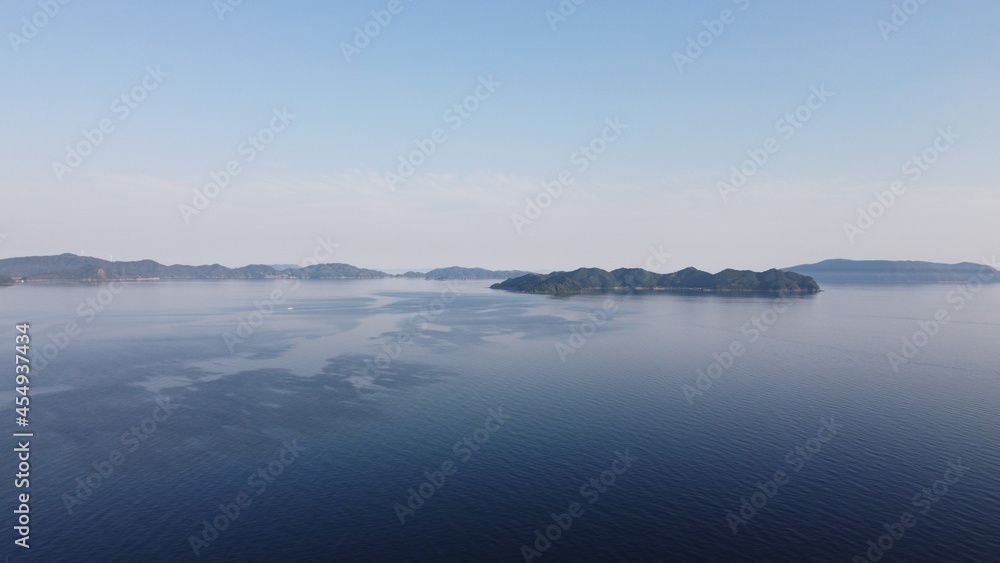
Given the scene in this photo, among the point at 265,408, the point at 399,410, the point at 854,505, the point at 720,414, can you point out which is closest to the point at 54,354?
the point at 265,408

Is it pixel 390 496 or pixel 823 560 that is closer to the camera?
pixel 823 560

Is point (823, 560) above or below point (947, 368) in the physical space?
below

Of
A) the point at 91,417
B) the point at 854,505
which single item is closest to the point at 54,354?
the point at 91,417

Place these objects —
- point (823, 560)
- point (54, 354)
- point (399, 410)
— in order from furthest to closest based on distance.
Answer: point (54, 354) < point (399, 410) < point (823, 560)

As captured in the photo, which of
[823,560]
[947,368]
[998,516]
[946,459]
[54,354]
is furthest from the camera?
[54,354]

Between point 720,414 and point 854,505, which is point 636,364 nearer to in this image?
point 720,414

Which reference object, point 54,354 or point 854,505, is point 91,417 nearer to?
point 54,354
